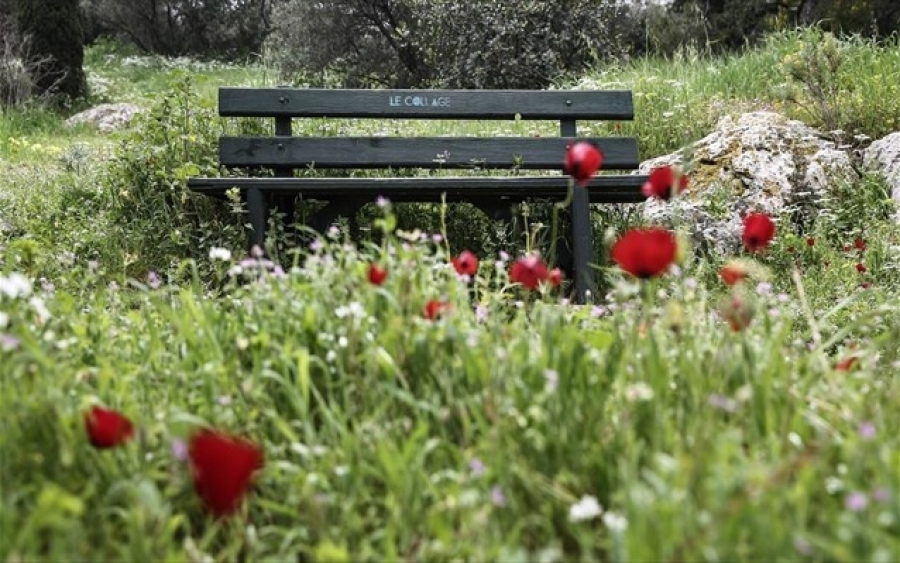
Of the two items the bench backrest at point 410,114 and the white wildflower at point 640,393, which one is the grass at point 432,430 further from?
the bench backrest at point 410,114

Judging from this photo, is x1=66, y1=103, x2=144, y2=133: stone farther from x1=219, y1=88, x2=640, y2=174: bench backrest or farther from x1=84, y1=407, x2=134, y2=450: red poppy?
x1=84, y1=407, x2=134, y2=450: red poppy

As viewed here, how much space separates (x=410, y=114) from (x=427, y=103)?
0.36 ft

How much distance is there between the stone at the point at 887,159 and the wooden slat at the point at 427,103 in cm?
183

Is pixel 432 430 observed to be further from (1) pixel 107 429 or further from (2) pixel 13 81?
(2) pixel 13 81

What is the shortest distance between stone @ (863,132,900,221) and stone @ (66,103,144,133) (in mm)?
8418

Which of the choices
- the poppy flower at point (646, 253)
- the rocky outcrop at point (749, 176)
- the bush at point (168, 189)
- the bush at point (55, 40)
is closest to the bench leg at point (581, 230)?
the rocky outcrop at point (749, 176)

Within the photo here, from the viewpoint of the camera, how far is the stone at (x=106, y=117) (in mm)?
11180

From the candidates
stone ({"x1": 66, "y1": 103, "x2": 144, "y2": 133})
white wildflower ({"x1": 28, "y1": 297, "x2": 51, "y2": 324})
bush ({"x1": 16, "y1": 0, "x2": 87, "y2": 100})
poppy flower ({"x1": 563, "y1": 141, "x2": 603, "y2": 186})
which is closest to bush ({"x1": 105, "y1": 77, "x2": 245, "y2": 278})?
white wildflower ({"x1": 28, "y1": 297, "x2": 51, "y2": 324})

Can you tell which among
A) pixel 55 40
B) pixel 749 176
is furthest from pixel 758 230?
pixel 55 40

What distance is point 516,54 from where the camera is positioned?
11.2 metres

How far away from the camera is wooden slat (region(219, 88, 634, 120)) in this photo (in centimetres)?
484

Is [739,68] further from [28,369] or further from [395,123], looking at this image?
[28,369]

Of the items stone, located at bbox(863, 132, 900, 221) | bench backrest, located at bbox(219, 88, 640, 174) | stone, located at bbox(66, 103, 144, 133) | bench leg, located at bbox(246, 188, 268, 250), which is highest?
stone, located at bbox(66, 103, 144, 133)

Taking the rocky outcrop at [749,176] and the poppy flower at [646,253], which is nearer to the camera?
the poppy flower at [646,253]
